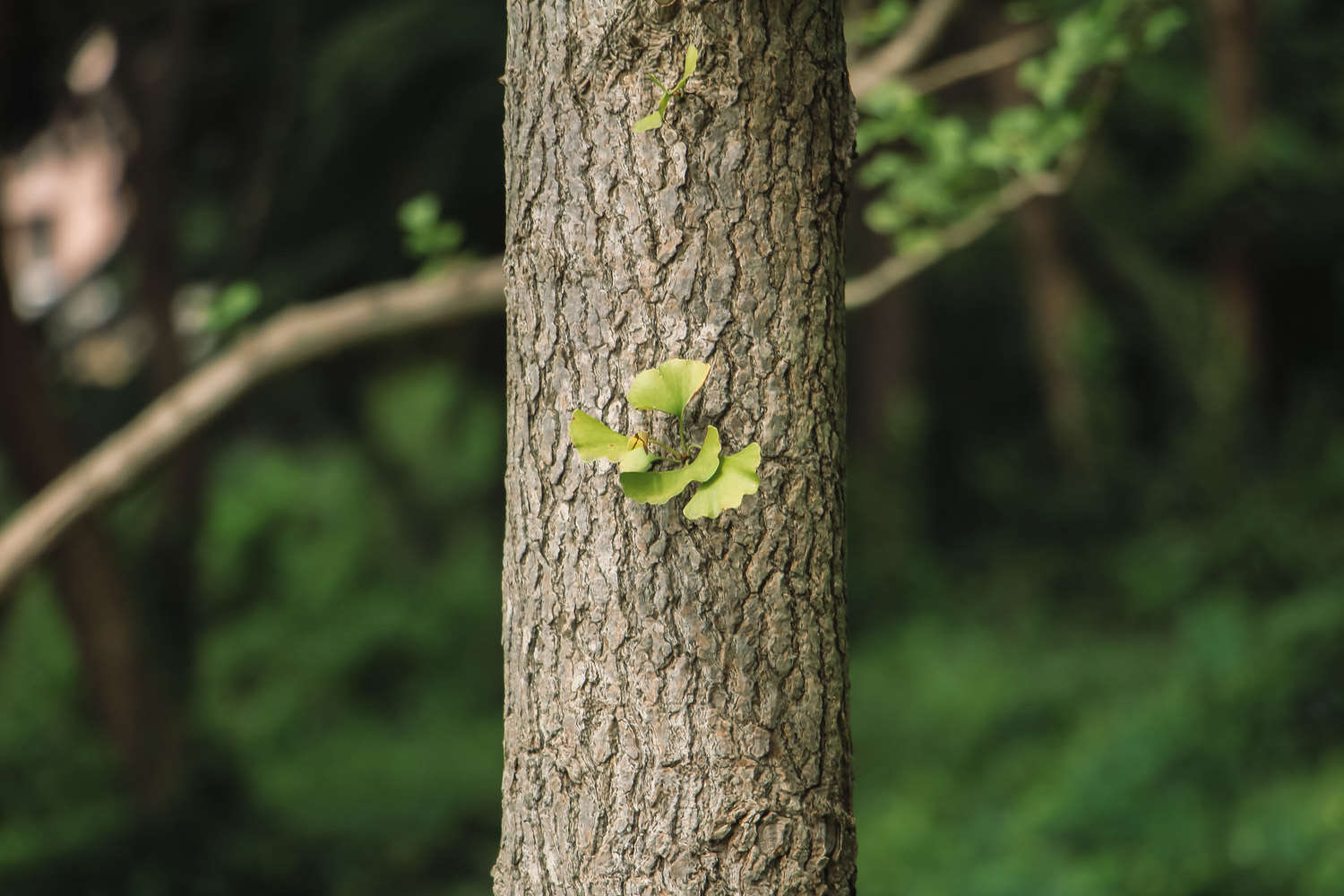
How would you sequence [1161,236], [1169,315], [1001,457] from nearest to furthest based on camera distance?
1. [1169,315]
2. [1161,236]
3. [1001,457]

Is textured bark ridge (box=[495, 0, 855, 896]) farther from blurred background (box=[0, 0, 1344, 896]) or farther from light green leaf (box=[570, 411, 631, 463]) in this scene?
blurred background (box=[0, 0, 1344, 896])

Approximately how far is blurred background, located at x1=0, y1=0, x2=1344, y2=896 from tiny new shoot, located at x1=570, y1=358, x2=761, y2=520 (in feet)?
4.61

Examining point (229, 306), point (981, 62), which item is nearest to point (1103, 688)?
point (981, 62)

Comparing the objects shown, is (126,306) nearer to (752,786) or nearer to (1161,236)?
(1161,236)

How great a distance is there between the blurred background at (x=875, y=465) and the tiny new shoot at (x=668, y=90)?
1.29 m

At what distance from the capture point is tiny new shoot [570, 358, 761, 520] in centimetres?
111

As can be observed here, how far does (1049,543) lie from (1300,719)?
4.38 metres

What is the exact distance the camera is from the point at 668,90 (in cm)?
121

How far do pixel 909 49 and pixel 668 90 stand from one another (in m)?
2.35

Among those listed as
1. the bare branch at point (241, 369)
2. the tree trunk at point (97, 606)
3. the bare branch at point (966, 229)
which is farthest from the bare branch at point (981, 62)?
the tree trunk at point (97, 606)

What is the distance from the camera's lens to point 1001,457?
10.7 meters

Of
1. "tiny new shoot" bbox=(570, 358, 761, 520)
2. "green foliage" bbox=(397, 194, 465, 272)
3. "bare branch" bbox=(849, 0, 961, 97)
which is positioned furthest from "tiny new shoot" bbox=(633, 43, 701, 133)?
"bare branch" bbox=(849, 0, 961, 97)

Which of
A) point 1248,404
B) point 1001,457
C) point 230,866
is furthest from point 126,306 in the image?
point 1248,404

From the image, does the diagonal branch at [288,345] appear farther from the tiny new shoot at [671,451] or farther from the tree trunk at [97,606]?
the tree trunk at [97,606]
